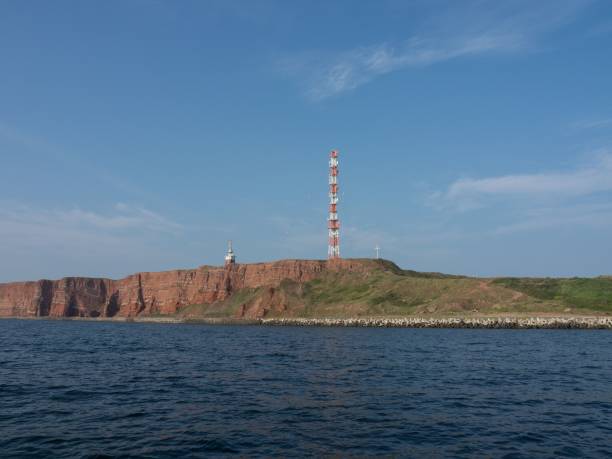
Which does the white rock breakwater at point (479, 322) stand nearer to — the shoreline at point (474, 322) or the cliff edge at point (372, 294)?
the shoreline at point (474, 322)

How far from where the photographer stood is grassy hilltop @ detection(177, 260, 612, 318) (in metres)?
120

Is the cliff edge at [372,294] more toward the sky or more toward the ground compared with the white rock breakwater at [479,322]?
more toward the sky

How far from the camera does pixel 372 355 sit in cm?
5050

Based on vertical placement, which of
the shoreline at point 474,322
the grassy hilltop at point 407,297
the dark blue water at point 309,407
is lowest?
the dark blue water at point 309,407

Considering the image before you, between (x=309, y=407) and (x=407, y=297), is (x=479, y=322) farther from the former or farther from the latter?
(x=309, y=407)

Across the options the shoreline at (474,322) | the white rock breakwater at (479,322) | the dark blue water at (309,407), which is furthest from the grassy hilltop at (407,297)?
the dark blue water at (309,407)

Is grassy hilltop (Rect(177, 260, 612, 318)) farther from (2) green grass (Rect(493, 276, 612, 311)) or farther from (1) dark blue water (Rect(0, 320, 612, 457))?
(1) dark blue water (Rect(0, 320, 612, 457))

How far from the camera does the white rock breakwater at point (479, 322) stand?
317 ft

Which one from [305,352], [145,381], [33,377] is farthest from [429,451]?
[305,352]

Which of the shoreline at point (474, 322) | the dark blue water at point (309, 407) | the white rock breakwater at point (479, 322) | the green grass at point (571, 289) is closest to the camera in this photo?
the dark blue water at point (309, 407)

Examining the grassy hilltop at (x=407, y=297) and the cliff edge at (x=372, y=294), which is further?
the cliff edge at (x=372, y=294)

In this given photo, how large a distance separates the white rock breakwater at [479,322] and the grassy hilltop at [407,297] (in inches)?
422

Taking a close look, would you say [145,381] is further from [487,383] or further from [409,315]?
[409,315]

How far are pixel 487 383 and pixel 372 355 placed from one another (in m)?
18.6
